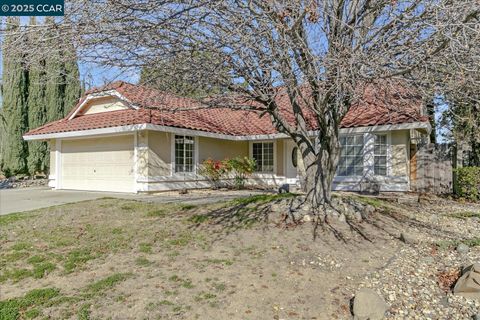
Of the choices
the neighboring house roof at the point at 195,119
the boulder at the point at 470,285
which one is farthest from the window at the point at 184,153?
the boulder at the point at 470,285

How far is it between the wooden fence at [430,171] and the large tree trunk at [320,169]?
24.8ft

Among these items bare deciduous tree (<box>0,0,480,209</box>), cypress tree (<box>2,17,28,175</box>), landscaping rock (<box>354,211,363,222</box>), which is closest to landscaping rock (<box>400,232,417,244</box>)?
landscaping rock (<box>354,211,363,222</box>)

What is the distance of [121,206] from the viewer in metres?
9.67

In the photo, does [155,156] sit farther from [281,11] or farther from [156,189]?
[281,11]

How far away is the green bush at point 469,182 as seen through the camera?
456 inches

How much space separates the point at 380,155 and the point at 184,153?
7811mm

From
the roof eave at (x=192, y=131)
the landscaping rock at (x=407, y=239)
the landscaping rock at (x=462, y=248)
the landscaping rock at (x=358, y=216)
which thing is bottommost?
the landscaping rock at (x=462, y=248)

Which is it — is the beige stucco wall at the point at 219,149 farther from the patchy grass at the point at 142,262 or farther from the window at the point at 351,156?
the patchy grass at the point at 142,262

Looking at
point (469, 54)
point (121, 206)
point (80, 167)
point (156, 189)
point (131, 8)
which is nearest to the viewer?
point (469, 54)

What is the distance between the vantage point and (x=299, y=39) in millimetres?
4859

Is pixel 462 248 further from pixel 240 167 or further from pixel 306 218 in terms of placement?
pixel 240 167

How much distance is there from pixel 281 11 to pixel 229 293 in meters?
3.57

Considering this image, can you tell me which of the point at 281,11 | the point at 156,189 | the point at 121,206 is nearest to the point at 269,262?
the point at 281,11

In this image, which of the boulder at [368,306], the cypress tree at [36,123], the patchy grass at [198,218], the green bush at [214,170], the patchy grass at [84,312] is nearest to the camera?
the patchy grass at [84,312]
